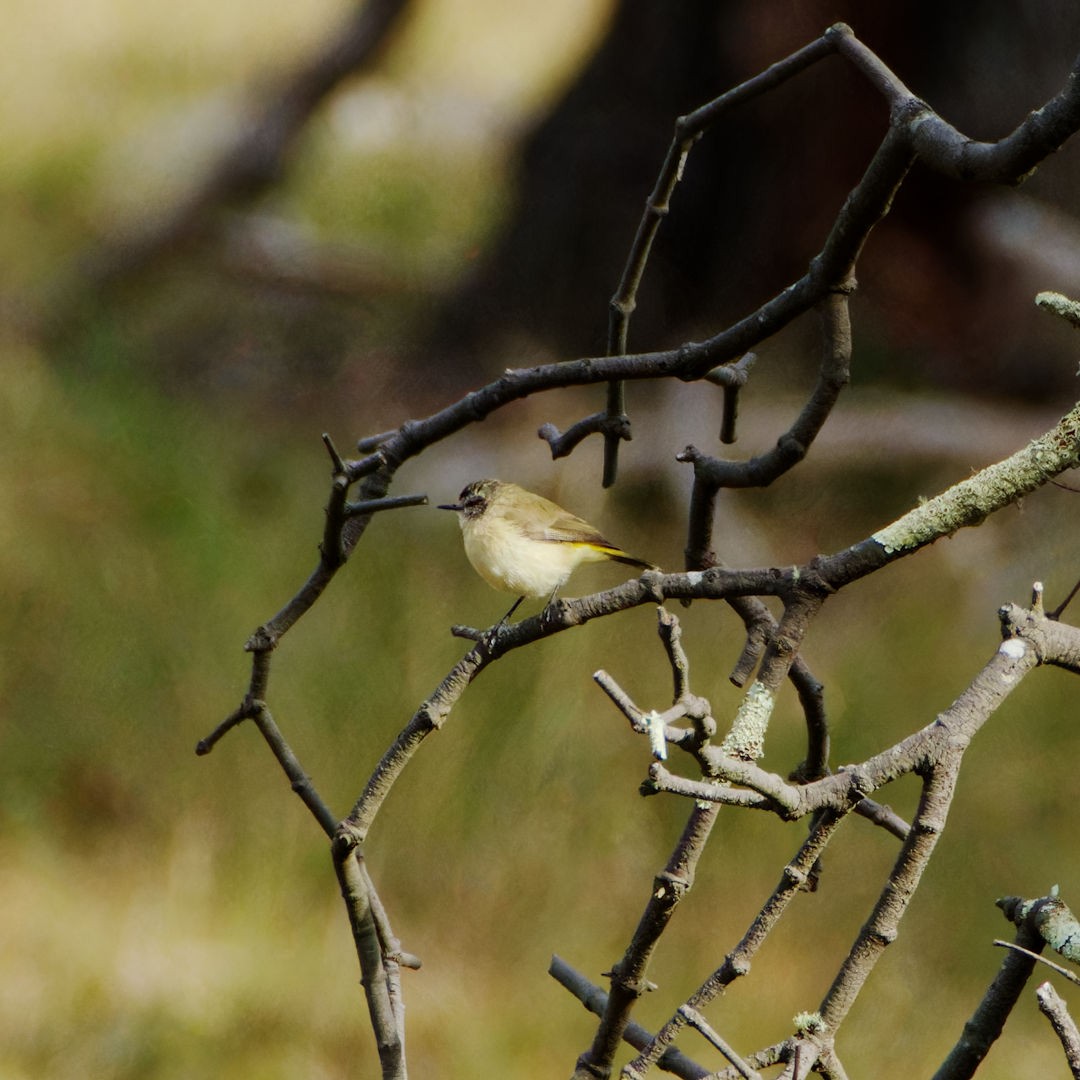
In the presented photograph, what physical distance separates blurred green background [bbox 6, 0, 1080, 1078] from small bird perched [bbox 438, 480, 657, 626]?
215mm

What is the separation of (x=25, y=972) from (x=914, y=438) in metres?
1.27

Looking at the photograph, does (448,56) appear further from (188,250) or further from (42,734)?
(42,734)

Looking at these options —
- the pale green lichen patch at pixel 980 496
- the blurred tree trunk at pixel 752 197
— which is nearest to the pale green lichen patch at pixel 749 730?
the pale green lichen patch at pixel 980 496

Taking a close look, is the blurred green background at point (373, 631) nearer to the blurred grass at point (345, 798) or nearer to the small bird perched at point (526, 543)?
the blurred grass at point (345, 798)

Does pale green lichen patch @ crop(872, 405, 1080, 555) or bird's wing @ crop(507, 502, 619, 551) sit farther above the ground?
bird's wing @ crop(507, 502, 619, 551)

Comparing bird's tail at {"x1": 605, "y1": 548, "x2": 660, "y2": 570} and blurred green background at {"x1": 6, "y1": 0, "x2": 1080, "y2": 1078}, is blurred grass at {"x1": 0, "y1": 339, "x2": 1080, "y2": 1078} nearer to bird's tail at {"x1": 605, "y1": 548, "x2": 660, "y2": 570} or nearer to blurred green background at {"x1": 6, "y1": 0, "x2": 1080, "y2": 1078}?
blurred green background at {"x1": 6, "y1": 0, "x2": 1080, "y2": 1078}

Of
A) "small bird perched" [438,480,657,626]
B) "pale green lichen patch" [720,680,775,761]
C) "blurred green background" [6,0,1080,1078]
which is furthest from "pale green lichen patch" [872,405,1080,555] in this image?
"blurred green background" [6,0,1080,1078]

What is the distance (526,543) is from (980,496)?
0.67 m

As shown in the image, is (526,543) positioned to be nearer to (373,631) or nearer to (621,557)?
(621,557)

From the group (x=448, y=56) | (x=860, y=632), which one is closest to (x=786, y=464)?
(x=860, y=632)

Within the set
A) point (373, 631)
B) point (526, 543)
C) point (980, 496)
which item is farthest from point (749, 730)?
point (373, 631)

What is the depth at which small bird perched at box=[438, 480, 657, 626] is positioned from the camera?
134cm

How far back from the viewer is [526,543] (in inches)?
52.9

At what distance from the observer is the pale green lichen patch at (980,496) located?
703mm
